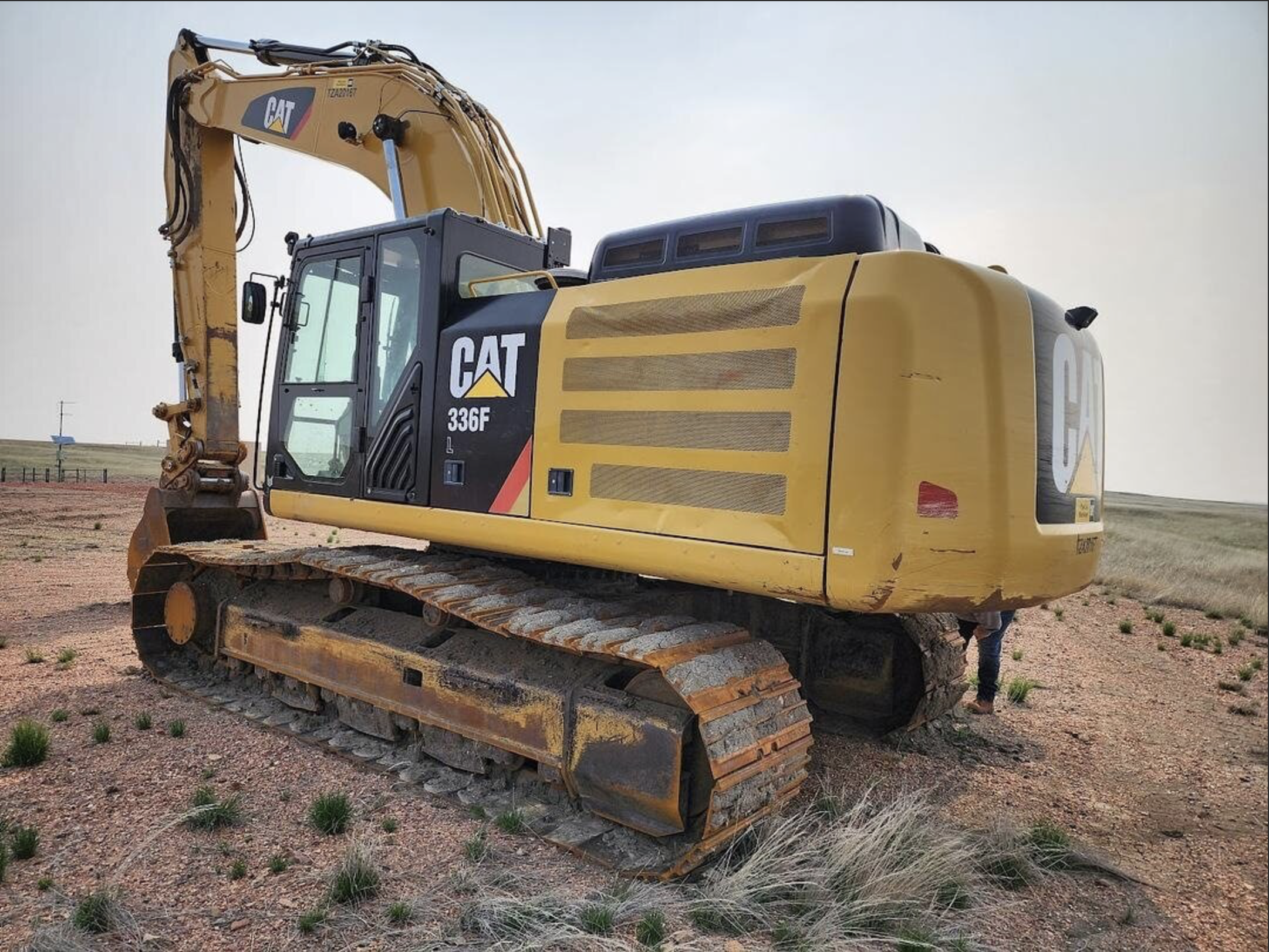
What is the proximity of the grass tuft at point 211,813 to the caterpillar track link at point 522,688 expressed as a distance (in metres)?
0.88

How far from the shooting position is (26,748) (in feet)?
14.7

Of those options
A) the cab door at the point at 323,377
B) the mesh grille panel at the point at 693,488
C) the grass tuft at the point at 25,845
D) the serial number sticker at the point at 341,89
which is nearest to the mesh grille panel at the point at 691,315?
the mesh grille panel at the point at 693,488

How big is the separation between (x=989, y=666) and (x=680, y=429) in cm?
423

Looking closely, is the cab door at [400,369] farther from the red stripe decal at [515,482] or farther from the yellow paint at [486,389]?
the red stripe decal at [515,482]

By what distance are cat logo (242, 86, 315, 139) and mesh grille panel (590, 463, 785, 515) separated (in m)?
4.71

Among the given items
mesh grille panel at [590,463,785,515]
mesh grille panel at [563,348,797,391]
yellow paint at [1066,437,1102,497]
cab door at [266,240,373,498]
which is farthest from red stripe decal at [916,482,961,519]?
Result: cab door at [266,240,373,498]

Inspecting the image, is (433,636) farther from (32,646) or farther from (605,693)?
(32,646)

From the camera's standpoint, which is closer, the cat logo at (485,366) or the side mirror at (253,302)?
the cat logo at (485,366)

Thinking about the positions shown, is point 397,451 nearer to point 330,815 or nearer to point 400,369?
point 400,369

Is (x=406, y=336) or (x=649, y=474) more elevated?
(x=406, y=336)

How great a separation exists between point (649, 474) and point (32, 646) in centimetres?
587

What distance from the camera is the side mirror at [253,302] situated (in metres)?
5.77

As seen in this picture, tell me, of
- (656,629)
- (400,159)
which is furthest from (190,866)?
(400,159)

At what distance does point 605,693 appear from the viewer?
13.2ft
